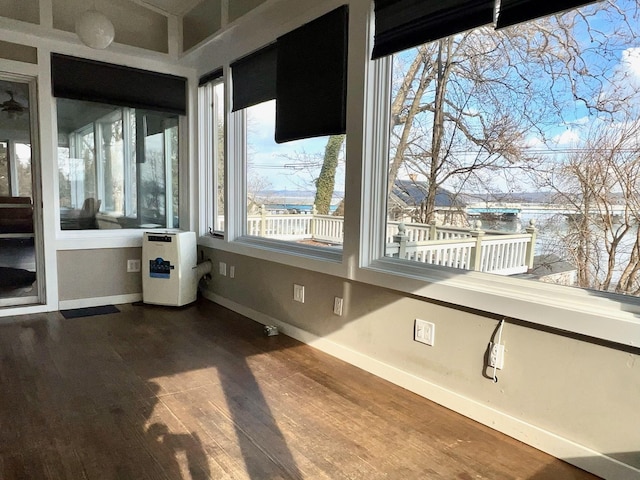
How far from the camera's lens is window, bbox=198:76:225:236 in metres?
4.37

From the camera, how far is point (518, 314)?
195 cm

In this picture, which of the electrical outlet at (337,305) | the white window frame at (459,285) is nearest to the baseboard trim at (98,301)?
the electrical outlet at (337,305)

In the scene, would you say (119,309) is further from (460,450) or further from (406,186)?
(460,450)

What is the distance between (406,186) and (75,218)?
3.31 metres

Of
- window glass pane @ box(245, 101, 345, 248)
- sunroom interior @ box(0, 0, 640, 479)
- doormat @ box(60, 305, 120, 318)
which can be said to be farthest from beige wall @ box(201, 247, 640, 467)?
doormat @ box(60, 305, 120, 318)

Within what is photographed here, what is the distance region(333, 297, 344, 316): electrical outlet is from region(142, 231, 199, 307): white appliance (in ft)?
6.02

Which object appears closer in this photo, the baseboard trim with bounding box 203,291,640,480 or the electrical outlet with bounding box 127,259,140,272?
the baseboard trim with bounding box 203,291,640,480

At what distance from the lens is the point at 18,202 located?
3.81m

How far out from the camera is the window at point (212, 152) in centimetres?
437

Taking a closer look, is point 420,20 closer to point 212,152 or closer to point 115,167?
point 212,152

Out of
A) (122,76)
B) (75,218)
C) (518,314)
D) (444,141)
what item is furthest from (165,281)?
(518,314)

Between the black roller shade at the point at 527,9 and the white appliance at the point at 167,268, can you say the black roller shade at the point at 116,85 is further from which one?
the black roller shade at the point at 527,9

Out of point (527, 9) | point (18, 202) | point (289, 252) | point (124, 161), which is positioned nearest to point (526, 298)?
point (527, 9)

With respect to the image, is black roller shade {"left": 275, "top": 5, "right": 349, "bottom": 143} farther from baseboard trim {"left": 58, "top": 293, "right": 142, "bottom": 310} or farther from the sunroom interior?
baseboard trim {"left": 58, "top": 293, "right": 142, "bottom": 310}
